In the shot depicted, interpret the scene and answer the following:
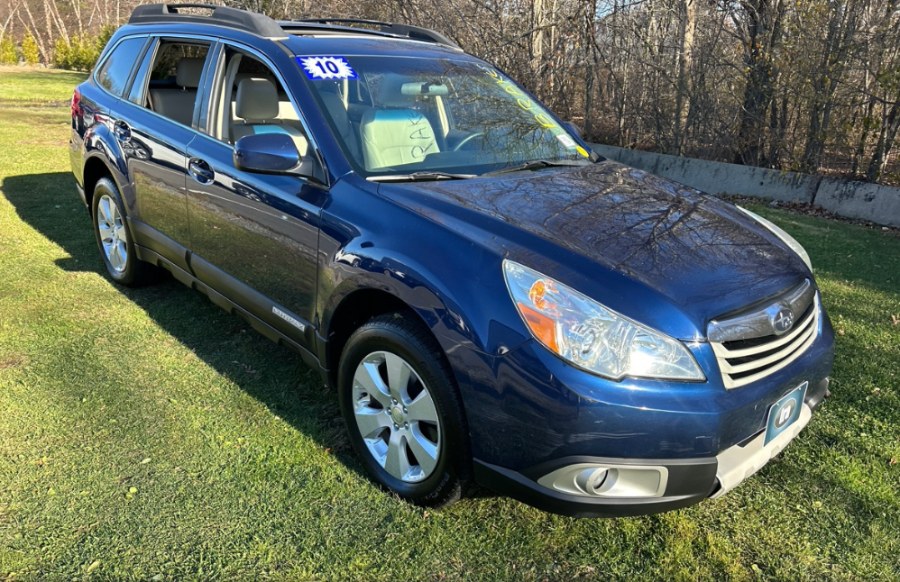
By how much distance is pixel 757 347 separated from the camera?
2369 millimetres

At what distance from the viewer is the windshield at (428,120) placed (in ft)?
10.2

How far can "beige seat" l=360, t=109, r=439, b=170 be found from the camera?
10.1ft

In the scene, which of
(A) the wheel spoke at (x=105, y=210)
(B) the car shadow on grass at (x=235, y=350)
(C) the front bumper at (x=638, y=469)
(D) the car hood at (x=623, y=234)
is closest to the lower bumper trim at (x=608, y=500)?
(C) the front bumper at (x=638, y=469)

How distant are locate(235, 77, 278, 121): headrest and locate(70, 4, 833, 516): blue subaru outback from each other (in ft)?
0.04

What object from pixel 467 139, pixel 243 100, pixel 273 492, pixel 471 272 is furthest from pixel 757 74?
pixel 273 492

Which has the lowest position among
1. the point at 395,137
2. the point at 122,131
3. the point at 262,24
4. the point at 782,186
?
the point at 782,186

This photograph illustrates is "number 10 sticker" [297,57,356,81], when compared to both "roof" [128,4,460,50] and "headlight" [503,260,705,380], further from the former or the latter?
"headlight" [503,260,705,380]

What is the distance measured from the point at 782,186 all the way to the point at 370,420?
7651 mm

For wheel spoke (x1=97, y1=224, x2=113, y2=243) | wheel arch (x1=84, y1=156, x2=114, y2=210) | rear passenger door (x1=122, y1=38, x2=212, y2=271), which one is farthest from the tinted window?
wheel spoke (x1=97, y1=224, x2=113, y2=243)

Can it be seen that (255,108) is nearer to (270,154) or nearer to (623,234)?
(270,154)

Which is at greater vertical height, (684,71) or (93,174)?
(684,71)

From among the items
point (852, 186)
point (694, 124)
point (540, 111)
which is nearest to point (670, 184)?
point (540, 111)

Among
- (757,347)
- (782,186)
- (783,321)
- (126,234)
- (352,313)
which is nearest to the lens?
(757,347)

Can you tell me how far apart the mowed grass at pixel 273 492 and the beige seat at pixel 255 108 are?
129 centimetres
